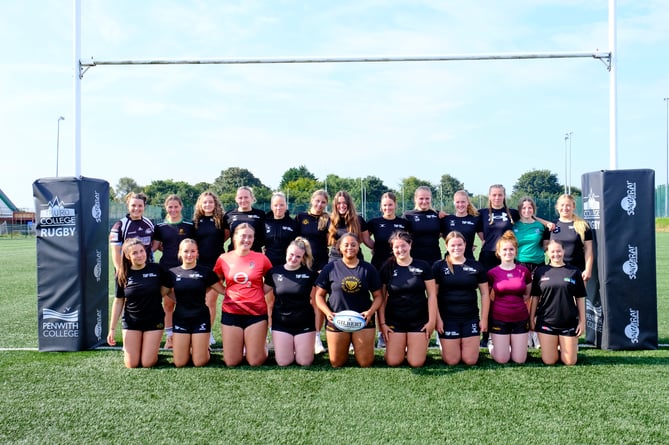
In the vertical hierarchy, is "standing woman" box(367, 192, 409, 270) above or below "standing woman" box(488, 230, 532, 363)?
above

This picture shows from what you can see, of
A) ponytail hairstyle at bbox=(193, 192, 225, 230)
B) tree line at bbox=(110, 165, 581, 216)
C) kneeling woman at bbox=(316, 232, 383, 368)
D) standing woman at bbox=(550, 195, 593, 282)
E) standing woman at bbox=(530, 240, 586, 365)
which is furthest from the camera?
tree line at bbox=(110, 165, 581, 216)

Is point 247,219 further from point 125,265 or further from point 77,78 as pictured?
point 77,78

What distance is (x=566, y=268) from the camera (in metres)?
4.61

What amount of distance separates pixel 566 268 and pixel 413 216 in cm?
144

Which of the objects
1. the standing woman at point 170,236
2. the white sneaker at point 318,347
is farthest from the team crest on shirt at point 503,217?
the standing woman at point 170,236

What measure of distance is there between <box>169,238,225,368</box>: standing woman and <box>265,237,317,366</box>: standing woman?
561 mm

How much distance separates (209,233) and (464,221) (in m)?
2.48


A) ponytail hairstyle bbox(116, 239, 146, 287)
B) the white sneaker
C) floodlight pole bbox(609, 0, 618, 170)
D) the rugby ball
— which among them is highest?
floodlight pole bbox(609, 0, 618, 170)

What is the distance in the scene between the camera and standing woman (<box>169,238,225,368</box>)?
4.42 m

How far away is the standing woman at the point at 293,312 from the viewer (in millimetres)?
4457

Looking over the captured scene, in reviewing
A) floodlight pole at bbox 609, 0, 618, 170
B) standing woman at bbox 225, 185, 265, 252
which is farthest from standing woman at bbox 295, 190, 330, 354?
floodlight pole at bbox 609, 0, 618, 170

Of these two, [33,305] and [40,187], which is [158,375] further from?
[33,305]

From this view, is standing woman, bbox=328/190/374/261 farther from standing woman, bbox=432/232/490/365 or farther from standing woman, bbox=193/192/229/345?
standing woman, bbox=193/192/229/345

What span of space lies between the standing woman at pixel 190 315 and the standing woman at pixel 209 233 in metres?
0.64
